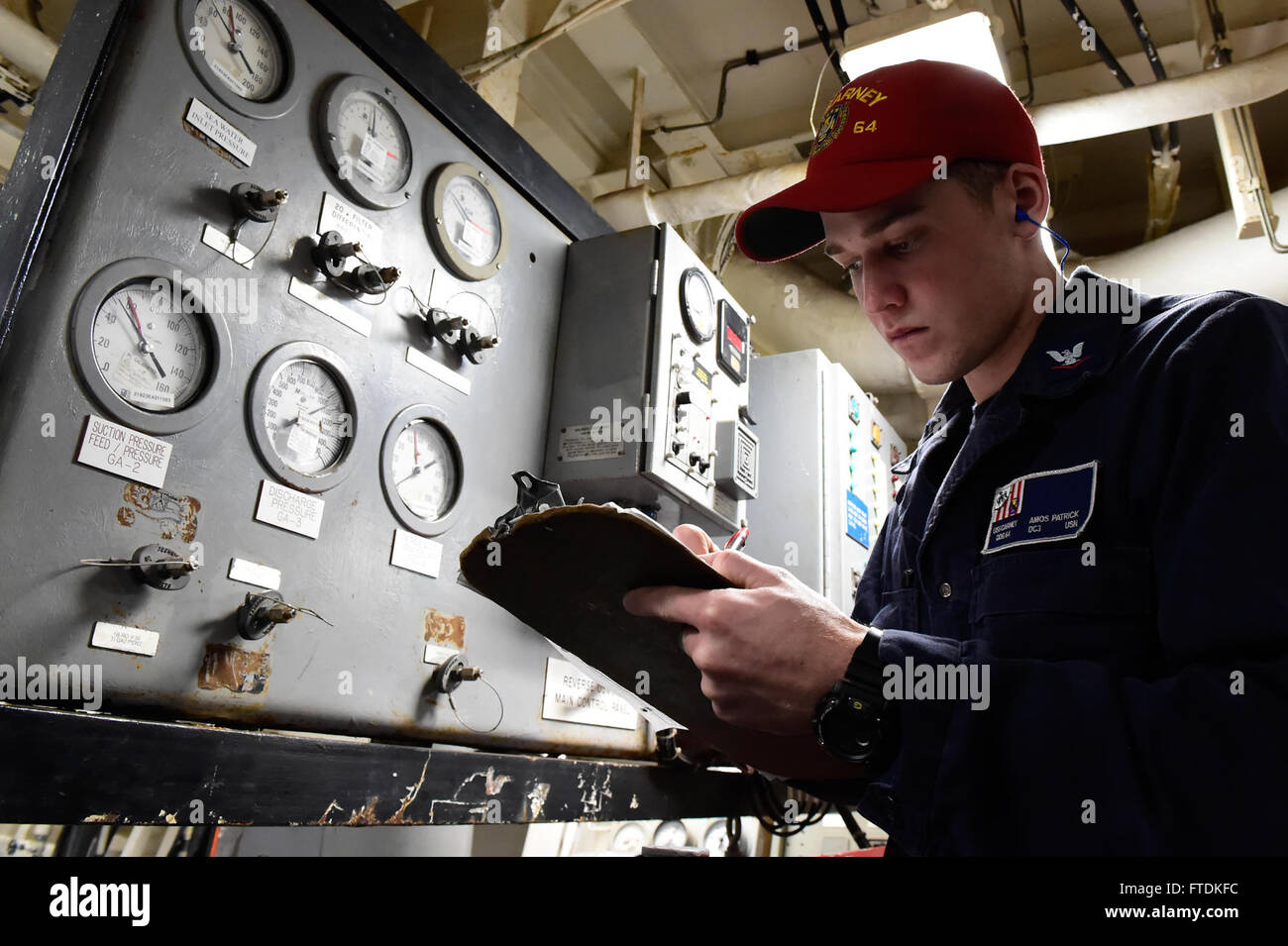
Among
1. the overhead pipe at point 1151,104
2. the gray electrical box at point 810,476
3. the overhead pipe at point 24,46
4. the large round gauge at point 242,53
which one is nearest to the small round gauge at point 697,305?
the overhead pipe at point 1151,104

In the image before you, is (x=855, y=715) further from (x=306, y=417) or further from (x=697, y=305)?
(x=697, y=305)

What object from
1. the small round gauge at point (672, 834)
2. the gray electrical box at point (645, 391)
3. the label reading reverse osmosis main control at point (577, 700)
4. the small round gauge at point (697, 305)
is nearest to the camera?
the label reading reverse osmosis main control at point (577, 700)

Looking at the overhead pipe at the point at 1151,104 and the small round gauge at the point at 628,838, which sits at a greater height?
the overhead pipe at the point at 1151,104

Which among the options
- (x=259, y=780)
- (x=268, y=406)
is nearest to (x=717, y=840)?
(x=259, y=780)

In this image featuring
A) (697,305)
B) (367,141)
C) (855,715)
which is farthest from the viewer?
(697,305)

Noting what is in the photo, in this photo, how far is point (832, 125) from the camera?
1160mm

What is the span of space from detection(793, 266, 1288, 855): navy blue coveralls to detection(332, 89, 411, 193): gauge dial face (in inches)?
52.5

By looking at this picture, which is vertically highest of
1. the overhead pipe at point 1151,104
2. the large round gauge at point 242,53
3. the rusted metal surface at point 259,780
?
the overhead pipe at point 1151,104

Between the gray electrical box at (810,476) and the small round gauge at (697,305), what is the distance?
988 millimetres

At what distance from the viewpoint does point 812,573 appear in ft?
10.3

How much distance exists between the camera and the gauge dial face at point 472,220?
189 cm

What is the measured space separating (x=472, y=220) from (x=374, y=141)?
305 millimetres

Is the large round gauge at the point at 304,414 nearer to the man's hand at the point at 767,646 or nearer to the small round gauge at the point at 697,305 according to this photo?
the man's hand at the point at 767,646

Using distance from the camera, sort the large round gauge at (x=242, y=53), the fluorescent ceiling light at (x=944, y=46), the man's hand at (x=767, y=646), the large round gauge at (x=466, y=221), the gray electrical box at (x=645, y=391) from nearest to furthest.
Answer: the man's hand at (x=767, y=646) < the large round gauge at (x=242, y=53) < the large round gauge at (x=466, y=221) < the gray electrical box at (x=645, y=391) < the fluorescent ceiling light at (x=944, y=46)
